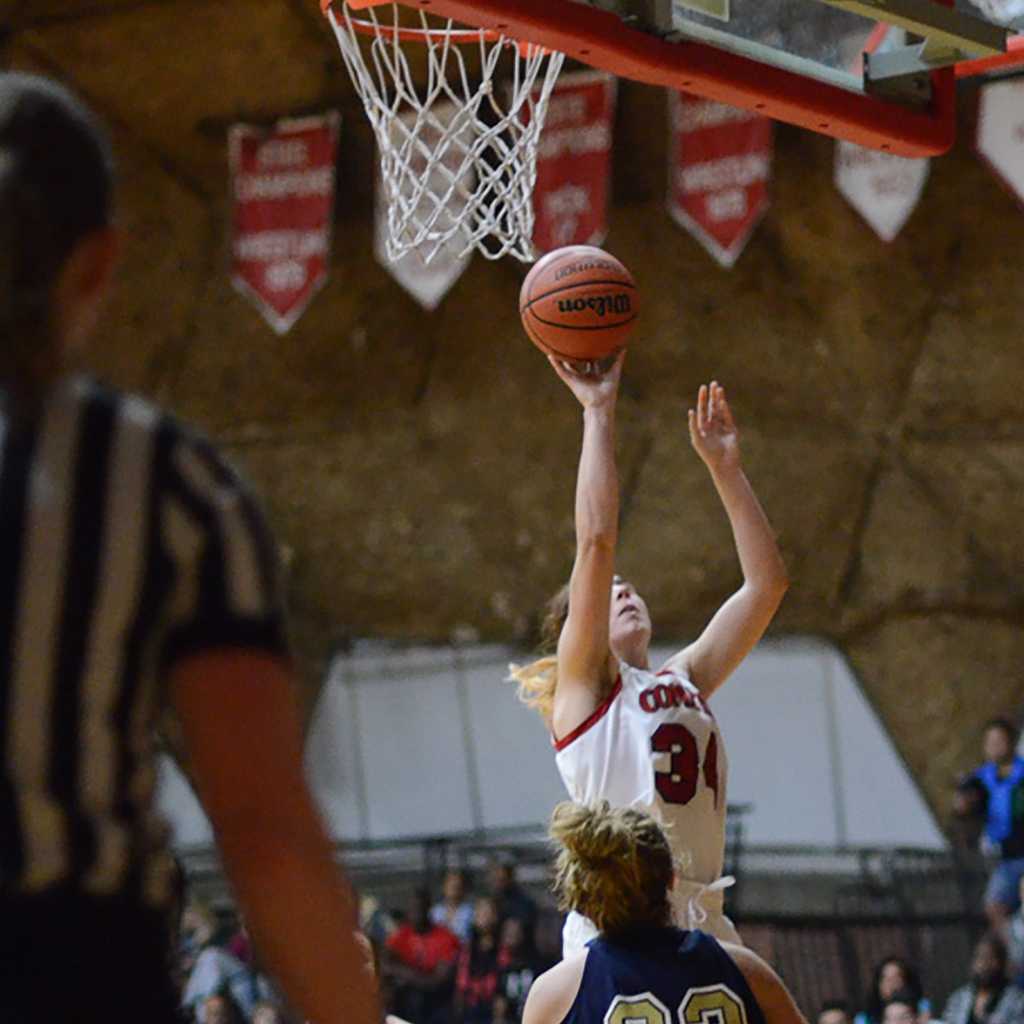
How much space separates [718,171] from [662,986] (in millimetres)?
8604

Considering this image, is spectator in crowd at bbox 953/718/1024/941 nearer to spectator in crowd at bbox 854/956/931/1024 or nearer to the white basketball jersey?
spectator in crowd at bbox 854/956/931/1024

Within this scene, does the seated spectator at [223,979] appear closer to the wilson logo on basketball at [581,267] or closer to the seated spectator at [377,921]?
the seated spectator at [377,921]

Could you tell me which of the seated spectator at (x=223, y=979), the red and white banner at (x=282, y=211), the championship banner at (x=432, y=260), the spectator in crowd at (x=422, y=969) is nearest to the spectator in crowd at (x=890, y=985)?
the spectator in crowd at (x=422, y=969)

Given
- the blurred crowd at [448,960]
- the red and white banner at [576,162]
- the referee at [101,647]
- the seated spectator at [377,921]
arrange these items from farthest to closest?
the red and white banner at [576,162] < the seated spectator at [377,921] < the blurred crowd at [448,960] < the referee at [101,647]

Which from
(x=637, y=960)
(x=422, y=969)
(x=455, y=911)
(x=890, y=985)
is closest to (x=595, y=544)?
(x=637, y=960)

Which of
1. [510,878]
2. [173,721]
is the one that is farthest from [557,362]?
[510,878]

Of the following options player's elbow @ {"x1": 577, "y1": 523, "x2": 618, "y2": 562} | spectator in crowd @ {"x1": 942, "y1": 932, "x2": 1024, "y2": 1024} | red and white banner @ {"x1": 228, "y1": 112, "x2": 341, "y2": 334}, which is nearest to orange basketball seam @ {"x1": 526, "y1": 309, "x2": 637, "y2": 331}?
player's elbow @ {"x1": 577, "y1": 523, "x2": 618, "y2": 562}

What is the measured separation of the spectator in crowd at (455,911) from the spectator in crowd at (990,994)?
275cm

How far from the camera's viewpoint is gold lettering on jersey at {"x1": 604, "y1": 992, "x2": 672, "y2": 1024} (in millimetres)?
3758

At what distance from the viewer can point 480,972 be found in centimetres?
1024

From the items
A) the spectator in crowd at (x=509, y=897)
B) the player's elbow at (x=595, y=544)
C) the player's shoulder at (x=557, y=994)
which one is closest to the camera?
the player's shoulder at (x=557, y=994)

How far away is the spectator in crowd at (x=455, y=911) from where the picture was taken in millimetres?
10773

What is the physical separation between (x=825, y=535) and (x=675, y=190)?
7.69ft

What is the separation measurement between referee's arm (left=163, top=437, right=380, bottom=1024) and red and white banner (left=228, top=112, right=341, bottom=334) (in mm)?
11026
